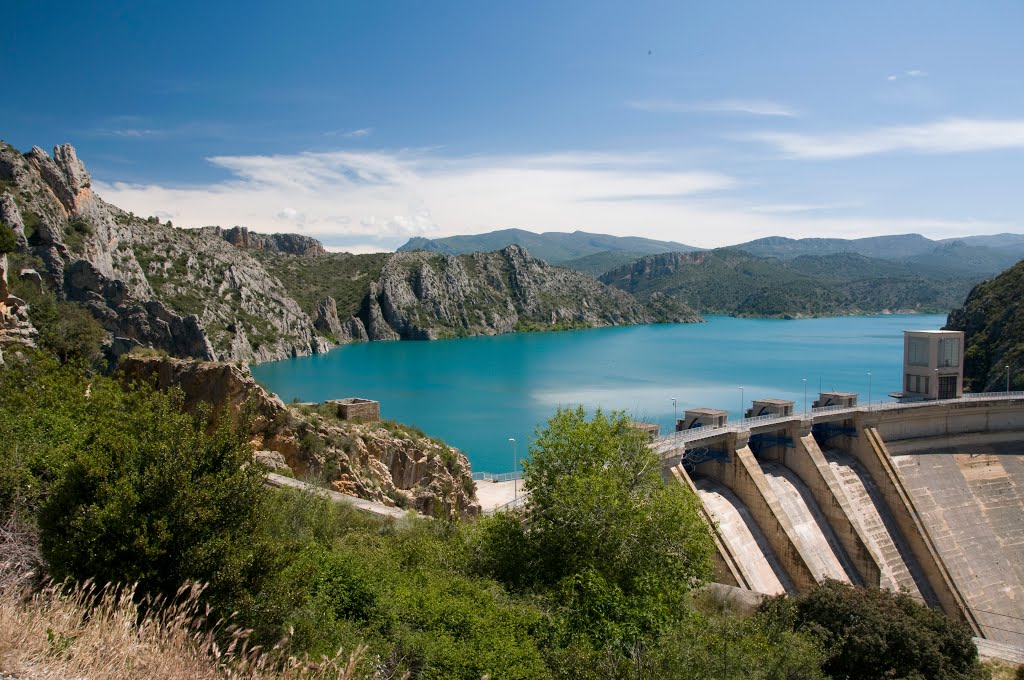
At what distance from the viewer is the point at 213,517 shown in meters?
7.59

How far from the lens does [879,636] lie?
14516mm

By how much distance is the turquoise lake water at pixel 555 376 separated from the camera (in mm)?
61191

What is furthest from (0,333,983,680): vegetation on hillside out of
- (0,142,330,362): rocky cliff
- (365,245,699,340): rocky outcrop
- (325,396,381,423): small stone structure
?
(365,245,699,340): rocky outcrop

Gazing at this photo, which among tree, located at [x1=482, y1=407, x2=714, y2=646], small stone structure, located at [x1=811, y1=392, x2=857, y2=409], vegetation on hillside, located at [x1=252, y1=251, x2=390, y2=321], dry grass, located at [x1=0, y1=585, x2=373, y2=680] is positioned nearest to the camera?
dry grass, located at [x1=0, y1=585, x2=373, y2=680]

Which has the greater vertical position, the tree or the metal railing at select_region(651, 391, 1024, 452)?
the tree

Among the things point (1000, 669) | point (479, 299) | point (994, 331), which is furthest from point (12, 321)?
point (479, 299)

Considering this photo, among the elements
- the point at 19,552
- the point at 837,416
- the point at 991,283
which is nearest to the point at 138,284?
the point at 837,416

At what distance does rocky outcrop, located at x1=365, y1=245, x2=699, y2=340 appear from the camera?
149m

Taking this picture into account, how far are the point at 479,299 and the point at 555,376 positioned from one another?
265 feet

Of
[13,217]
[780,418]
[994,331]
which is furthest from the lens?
[994,331]

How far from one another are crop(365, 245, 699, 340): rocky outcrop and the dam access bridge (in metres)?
117

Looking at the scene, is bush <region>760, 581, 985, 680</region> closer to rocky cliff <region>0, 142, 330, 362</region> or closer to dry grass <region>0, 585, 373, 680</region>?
dry grass <region>0, 585, 373, 680</region>

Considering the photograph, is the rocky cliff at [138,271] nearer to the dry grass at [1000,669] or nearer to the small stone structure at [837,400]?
the small stone structure at [837,400]

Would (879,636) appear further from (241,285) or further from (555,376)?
(241,285)
